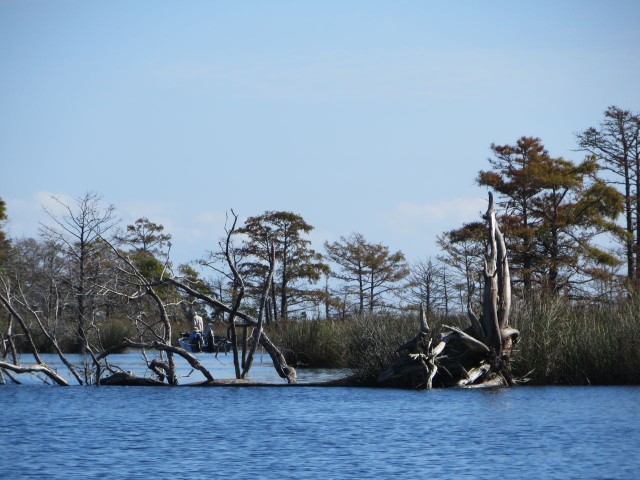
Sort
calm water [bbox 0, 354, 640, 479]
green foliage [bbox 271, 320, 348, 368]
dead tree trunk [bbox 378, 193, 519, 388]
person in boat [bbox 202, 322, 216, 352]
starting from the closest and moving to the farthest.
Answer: calm water [bbox 0, 354, 640, 479] < dead tree trunk [bbox 378, 193, 519, 388] < person in boat [bbox 202, 322, 216, 352] < green foliage [bbox 271, 320, 348, 368]

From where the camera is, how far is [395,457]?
51.1 ft

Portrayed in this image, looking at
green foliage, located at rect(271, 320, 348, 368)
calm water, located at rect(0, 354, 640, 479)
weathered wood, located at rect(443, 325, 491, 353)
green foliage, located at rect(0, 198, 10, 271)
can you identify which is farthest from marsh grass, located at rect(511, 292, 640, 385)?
green foliage, located at rect(0, 198, 10, 271)

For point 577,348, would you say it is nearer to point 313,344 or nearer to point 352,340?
point 352,340

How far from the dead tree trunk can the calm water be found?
850 millimetres

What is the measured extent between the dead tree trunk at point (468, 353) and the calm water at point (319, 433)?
850 mm

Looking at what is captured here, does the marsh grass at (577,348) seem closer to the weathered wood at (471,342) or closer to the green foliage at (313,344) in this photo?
the weathered wood at (471,342)

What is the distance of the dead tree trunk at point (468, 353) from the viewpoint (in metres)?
25.0

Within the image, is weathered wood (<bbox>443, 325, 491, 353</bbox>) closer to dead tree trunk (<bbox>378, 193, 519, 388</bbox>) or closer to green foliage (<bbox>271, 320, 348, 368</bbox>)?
dead tree trunk (<bbox>378, 193, 519, 388</bbox>)

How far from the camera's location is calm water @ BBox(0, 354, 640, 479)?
577 inches

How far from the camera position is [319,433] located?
1827cm

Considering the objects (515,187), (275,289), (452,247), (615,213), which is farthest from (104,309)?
(615,213)

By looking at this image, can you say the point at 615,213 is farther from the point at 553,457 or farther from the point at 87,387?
the point at 553,457

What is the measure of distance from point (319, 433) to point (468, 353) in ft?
27.4

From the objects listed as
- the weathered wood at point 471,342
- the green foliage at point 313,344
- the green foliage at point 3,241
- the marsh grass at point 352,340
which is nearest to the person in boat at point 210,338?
the marsh grass at point 352,340
